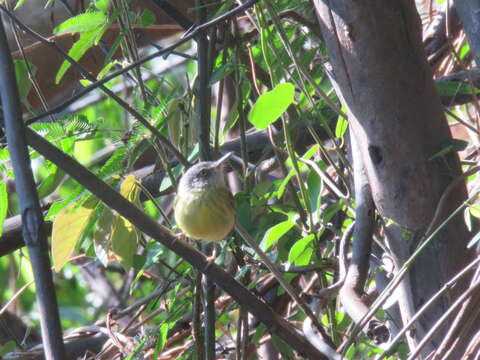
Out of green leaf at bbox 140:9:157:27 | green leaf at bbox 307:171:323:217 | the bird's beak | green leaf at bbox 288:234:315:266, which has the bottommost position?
green leaf at bbox 288:234:315:266

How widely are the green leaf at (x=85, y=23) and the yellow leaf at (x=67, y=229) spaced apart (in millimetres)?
458

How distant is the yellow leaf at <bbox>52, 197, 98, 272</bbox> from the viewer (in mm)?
1627

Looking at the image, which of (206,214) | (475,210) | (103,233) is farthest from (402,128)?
(103,233)

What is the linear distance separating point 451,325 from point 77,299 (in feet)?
11.3

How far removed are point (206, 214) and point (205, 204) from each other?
101 millimetres

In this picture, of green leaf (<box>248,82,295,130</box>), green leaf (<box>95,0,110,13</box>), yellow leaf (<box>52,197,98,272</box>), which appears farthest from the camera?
green leaf (<box>95,0,110,13</box>)

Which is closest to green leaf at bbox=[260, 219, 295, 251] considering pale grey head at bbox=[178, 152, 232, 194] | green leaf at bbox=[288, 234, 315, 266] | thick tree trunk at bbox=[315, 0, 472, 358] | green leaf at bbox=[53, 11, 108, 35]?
green leaf at bbox=[288, 234, 315, 266]

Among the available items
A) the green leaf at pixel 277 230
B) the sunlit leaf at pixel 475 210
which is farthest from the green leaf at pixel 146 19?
the sunlit leaf at pixel 475 210

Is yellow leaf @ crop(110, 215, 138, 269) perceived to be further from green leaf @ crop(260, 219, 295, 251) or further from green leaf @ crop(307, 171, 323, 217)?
green leaf @ crop(307, 171, 323, 217)

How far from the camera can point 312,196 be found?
5.91ft

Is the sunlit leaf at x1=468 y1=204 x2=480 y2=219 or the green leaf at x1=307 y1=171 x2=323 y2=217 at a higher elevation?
the green leaf at x1=307 y1=171 x2=323 y2=217

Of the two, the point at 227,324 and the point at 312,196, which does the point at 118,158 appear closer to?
the point at 312,196

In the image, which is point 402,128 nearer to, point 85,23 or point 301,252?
point 301,252

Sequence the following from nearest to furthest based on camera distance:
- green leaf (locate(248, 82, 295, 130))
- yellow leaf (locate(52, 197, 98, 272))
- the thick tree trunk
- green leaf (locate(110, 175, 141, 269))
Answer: green leaf (locate(248, 82, 295, 130)) < the thick tree trunk < yellow leaf (locate(52, 197, 98, 272)) < green leaf (locate(110, 175, 141, 269))
